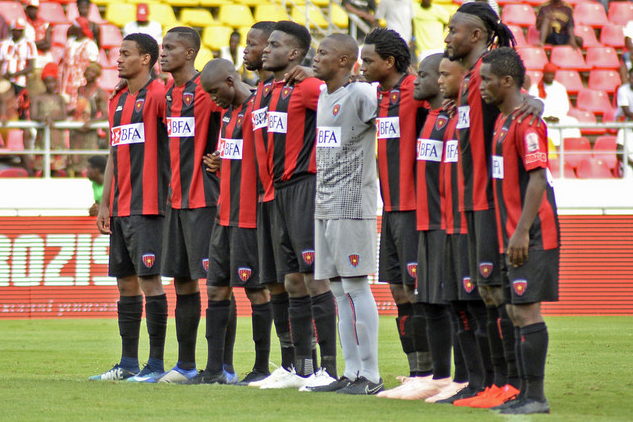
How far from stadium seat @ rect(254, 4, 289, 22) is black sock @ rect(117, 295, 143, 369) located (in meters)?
12.4

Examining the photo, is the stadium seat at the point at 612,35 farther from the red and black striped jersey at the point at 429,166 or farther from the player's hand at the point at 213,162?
the red and black striped jersey at the point at 429,166

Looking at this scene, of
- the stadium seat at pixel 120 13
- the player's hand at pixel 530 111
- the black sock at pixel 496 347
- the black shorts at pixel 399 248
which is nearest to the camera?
the player's hand at pixel 530 111

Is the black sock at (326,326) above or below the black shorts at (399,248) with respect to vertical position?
below

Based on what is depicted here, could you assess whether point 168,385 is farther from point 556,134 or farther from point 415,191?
point 556,134

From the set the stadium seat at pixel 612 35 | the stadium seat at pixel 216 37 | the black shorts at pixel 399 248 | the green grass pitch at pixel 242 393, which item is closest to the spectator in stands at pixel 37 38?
the stadium seat at pixel 216 37

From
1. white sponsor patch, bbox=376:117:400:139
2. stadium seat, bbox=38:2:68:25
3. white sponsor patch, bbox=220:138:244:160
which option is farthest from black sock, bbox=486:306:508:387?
stadium seat, bbox=38:2:68:25

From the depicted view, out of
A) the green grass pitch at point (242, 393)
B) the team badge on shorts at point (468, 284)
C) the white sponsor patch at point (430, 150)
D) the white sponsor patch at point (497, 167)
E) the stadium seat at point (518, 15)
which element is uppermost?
the stadium seat at point (518, 15)

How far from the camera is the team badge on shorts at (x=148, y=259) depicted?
28.9 feet

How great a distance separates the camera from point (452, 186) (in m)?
7.27

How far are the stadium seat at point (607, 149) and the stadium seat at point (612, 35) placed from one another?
429 cm

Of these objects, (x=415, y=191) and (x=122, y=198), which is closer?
(x=415, y=191)

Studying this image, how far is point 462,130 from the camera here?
7051mm

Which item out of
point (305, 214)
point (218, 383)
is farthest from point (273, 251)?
point (218, 383)

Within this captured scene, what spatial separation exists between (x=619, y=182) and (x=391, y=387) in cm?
903
